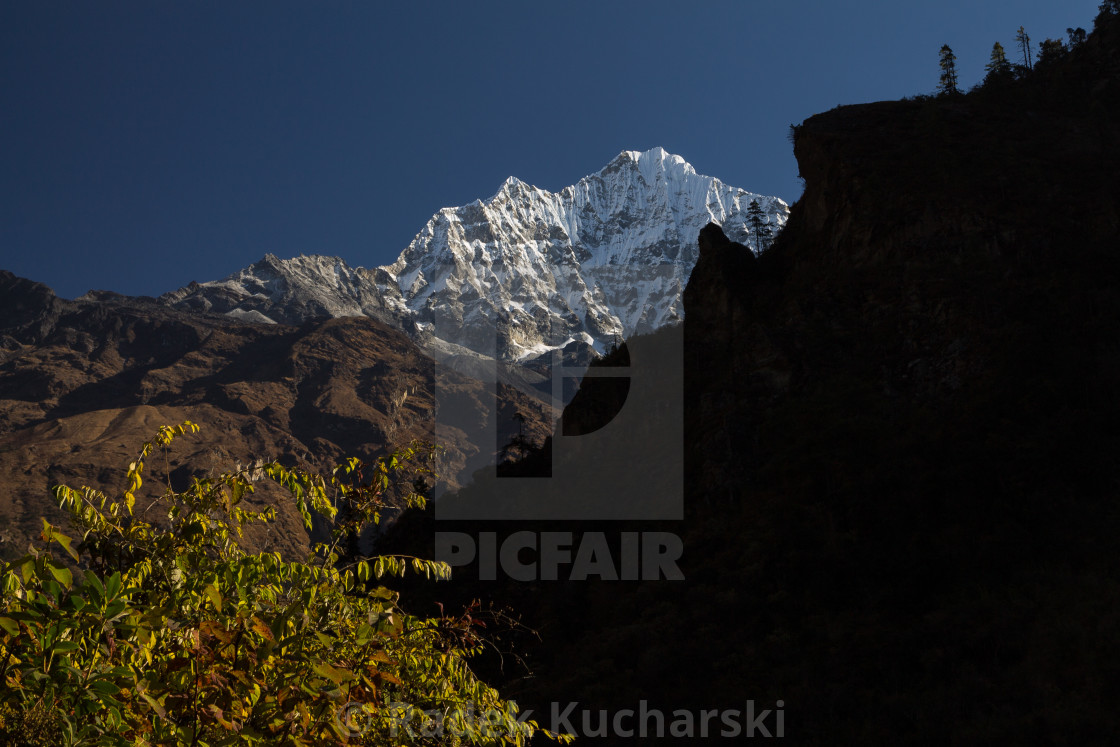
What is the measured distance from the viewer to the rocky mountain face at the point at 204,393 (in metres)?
120

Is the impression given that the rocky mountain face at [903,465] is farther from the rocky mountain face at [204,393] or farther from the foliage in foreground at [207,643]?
the rocky mountain face at [204,393]

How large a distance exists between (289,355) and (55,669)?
17970 cm

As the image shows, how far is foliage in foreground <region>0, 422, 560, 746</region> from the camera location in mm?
2312

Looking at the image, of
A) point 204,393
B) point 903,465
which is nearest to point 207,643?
point 903,465

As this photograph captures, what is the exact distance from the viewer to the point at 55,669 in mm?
2309

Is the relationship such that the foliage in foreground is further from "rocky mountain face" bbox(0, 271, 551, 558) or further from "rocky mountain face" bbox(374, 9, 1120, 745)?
"rocky mountain face" bbox(0, 271, 551, 558)

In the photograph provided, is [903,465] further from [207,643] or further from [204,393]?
[204,393]

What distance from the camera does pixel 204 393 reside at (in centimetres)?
15362

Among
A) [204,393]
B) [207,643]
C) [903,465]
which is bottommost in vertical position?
[207,643]

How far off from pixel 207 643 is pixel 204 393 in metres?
169

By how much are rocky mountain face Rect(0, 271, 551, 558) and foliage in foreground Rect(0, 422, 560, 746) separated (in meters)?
104

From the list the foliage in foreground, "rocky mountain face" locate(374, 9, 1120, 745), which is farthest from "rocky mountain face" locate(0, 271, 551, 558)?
the foliage in foreground

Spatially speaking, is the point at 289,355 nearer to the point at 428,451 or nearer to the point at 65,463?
the point at 65,463

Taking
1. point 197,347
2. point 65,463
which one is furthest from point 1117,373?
point 197,347
